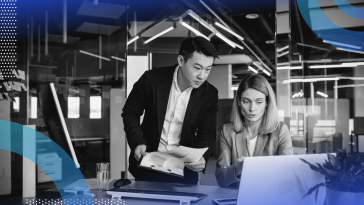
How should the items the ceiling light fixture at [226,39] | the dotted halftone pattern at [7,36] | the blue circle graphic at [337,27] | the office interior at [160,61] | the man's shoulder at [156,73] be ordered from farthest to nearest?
the blue circle graphic at [337,27]
the ceiling light fixture at [226,39]
the office interior at [160,61]
the dotted halftone pattern at [7,36]
the man's shoulder at [156,73]

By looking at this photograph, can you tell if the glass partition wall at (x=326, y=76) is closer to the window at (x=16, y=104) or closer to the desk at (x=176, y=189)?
the desk at (x=176, y=189)

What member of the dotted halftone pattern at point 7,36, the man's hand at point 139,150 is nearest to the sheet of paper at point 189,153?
the man's hand at point 139,150

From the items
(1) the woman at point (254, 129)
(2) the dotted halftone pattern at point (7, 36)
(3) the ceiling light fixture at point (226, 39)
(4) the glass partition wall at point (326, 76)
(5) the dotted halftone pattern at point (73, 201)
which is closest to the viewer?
(5) the dotted halftone pattern at point (73, 201)

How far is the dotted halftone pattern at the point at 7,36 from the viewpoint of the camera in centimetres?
387

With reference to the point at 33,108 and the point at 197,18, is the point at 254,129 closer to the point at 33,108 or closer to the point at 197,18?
the point at 197,18

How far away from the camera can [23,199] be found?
1.45 metres

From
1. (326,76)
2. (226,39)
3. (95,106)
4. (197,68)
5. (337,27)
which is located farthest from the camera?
(326,76)

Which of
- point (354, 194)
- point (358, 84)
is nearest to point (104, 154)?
point (354, 194)

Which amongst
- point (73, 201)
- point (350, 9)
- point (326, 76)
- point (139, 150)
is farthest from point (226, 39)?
point (73, 201)

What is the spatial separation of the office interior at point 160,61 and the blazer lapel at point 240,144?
88.8 inches

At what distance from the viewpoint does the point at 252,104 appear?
6.91 feet

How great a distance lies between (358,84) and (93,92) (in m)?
5.23

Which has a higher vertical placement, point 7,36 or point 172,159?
point 7,36

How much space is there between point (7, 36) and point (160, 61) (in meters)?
2.10
